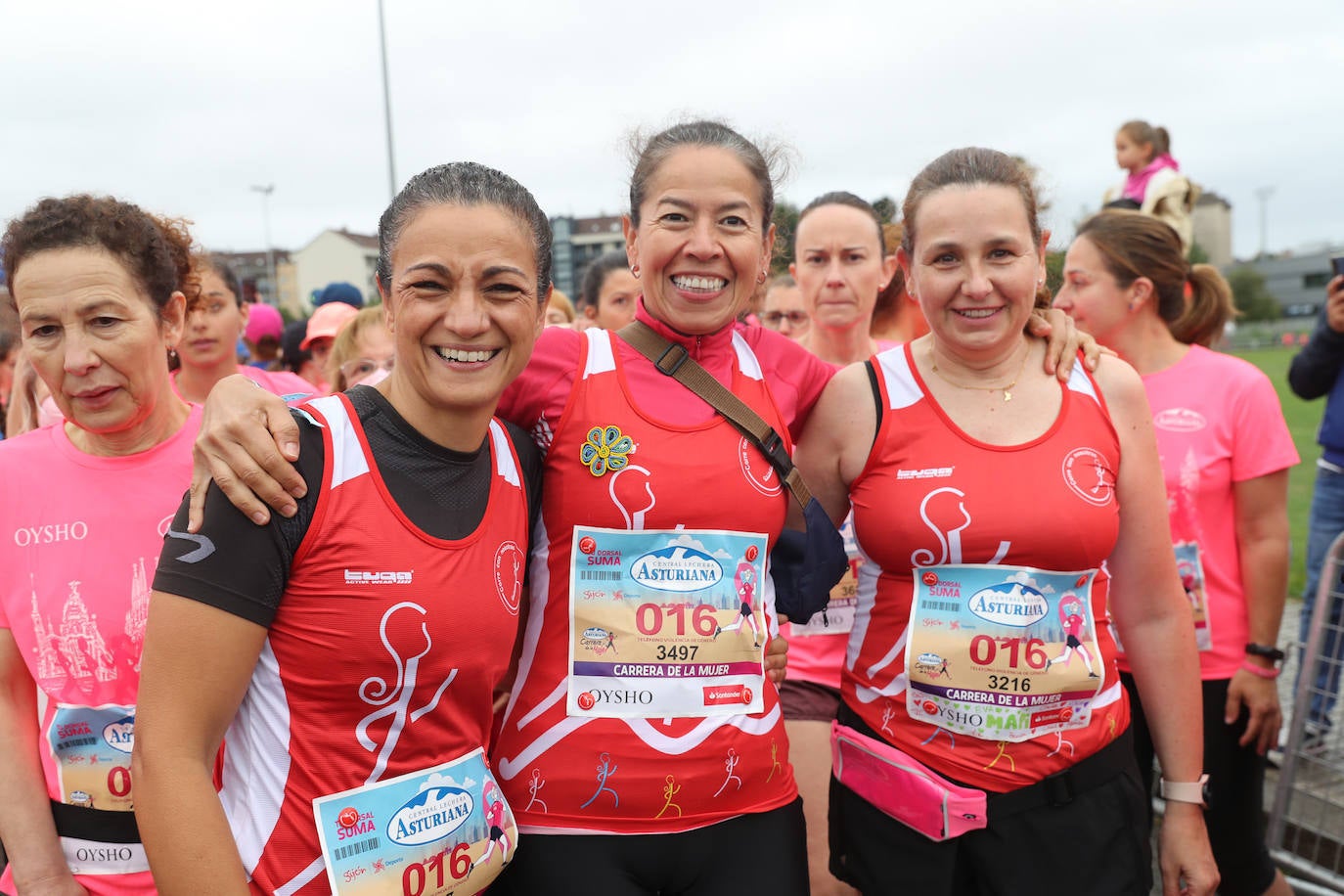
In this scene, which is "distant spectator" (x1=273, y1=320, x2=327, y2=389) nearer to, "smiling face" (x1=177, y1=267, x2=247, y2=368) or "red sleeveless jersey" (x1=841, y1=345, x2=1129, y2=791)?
"smiling face" (x1=177, y1=267, x2=247, y2=368)

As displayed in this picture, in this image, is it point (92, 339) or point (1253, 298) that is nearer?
point (92, 339)

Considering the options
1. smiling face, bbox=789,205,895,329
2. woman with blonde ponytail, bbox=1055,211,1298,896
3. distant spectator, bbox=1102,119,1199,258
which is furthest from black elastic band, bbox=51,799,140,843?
distant spectator, bbox=1102,119,1199,258

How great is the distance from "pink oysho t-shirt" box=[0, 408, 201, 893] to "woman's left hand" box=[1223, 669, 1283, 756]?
3.25 metres

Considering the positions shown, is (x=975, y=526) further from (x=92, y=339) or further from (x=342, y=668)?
(x=92, y=339)

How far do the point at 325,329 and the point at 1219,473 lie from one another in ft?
16.4

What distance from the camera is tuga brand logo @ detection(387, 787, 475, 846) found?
72.4 inches

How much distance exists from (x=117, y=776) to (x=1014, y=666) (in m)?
2.04

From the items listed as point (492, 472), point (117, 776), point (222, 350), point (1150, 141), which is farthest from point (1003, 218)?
point (1150, 141)

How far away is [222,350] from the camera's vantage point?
154 inches

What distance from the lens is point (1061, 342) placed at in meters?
2.64

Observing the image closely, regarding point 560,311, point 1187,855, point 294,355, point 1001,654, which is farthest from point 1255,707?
point 294,355

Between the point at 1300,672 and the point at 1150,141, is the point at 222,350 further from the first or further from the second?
the point at 1150,141

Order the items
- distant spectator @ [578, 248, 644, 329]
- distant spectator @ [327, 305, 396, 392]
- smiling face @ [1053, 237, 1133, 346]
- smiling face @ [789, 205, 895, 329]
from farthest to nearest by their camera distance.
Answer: distant spectator @ [578, 248, 644, 329] < distant spectator @ [327, 305, 396, 392] < smiling face @ [789, 205, 895, 329] < smiling face @ [1053, 237, 1133, 346]

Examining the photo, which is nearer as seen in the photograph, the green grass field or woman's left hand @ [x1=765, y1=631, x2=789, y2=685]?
woman's left hand @ [x1=765, y1=631, x2=789, y2=685]
